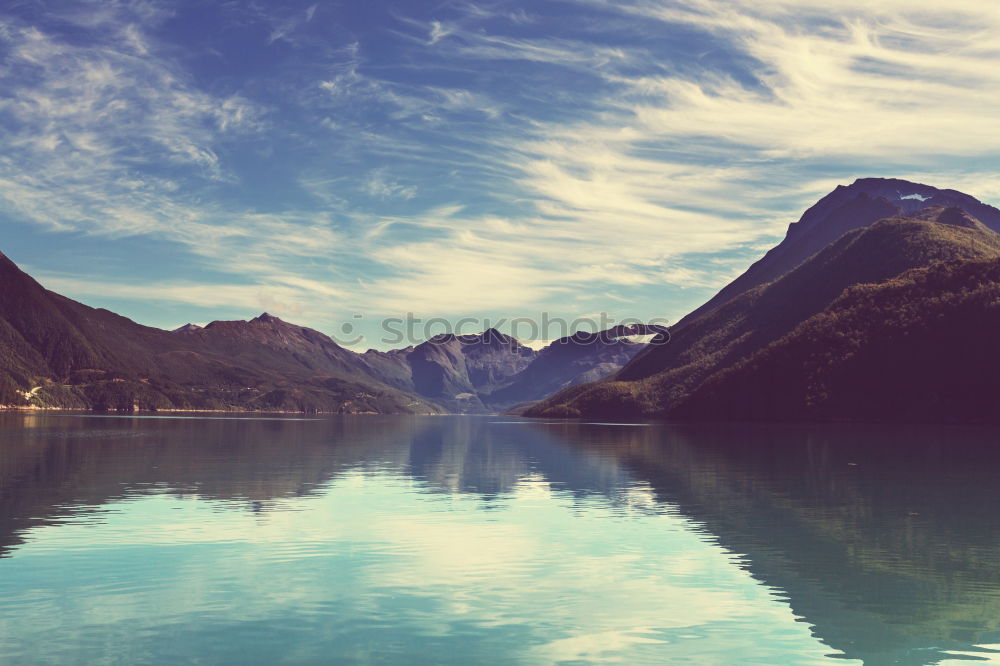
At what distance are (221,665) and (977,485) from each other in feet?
270

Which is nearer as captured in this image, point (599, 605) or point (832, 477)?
point (599, 605)

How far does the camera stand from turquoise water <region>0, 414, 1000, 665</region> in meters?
29.1

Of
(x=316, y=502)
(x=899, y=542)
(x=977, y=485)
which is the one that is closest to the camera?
(x=899, y=542)

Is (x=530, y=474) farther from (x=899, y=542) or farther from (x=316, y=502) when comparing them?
(x=899, y=542)

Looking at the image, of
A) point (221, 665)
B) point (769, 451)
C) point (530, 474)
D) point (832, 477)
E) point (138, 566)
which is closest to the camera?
point (221, 665)

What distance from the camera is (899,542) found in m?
50.2

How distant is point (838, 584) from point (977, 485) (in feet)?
186

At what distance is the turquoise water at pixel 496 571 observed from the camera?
2906cm

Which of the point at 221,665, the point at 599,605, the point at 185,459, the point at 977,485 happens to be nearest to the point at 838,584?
the point at 599,605

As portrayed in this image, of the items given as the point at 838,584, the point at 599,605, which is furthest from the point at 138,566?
the point at 838,584

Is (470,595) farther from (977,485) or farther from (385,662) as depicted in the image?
(977,485)

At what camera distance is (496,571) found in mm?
42250

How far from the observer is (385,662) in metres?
26.9

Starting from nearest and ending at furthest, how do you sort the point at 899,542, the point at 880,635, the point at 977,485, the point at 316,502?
1. the point at 880,635
2. the point at 899,542
3. the point at 316,502
4. the point at 977,485
